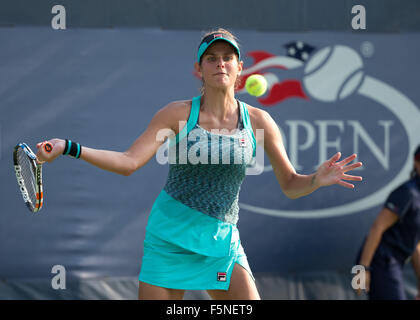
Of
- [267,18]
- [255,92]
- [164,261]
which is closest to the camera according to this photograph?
[164,261]

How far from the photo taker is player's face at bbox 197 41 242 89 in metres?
3.37

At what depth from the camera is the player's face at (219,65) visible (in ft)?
11.0

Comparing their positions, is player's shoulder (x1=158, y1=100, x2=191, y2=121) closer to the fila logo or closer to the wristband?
the wristband

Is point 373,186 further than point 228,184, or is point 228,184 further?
point 373,186

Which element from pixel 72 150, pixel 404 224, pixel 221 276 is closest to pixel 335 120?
pixel 404 224

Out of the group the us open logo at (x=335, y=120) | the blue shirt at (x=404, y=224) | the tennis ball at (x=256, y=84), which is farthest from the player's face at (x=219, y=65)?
the us open logo at (x=335, y=120)

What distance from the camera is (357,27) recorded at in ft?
19.0

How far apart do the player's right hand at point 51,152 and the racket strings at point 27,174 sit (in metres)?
0.36

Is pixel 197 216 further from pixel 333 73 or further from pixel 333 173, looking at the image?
pixel 333 73

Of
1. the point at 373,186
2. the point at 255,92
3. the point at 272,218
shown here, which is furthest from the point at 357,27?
the point at 255,92

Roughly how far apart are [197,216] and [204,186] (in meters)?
0.16

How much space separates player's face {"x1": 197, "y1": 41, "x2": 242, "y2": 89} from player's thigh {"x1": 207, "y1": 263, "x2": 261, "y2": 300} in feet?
3.08

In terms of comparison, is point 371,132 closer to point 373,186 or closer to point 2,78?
point 373,186
